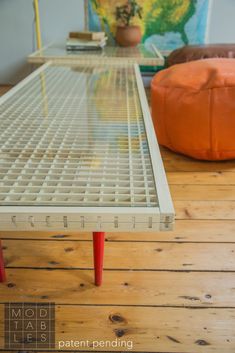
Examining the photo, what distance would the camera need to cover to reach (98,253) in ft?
2.95

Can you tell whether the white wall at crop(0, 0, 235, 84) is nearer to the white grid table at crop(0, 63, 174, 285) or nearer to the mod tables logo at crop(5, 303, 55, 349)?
the white grid table at crop(0, 63, 174, 285)

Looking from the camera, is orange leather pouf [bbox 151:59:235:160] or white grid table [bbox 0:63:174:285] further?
orange leather pouf [bbox 151:59:235:160]

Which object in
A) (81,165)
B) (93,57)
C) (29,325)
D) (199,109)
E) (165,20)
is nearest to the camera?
(81,165)

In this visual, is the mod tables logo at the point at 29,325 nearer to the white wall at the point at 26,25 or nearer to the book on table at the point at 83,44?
the book on table at the point at 83,44

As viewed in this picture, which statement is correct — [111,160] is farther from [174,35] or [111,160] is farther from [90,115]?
[174,35]

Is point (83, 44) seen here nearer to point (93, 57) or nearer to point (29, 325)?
point (93, 57)

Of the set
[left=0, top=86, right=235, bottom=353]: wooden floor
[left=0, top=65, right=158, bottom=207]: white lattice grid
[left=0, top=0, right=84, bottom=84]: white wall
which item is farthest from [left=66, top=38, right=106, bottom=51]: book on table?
[left=0, top=86, right=235, bottom=353]: wooden floor

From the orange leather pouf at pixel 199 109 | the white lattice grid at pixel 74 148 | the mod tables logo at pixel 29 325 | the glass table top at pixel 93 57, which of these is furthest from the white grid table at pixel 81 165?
the glass table top at pixel 93 57

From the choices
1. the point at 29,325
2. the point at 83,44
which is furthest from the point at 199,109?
the point at 29,325

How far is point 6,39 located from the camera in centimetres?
302

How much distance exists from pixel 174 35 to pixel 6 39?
1.41 m

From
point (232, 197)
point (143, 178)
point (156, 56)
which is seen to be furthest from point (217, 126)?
point (143, 178)

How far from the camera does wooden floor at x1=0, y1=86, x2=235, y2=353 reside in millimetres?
833

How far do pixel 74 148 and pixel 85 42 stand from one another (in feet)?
5.50
